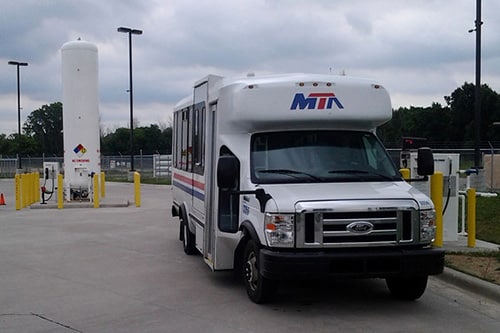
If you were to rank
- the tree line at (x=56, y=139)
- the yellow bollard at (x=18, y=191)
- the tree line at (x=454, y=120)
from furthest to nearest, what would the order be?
1. the tree line at (x=56, y=139)
2. the tree line at (x=454, y=120)
3. the yellow bollard at (x=18, y=191)

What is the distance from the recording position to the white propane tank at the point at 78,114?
21.9 meters

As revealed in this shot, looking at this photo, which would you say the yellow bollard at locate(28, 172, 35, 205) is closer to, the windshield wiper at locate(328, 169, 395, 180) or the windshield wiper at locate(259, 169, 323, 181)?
the windshield wiper at locate(259, 169, 323, 181)

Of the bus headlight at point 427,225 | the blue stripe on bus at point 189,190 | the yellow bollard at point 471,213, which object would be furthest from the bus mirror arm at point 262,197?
the yellow bollard at point 471,213

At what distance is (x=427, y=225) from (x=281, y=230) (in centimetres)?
172

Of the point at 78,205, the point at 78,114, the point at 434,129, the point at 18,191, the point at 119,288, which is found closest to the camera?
the point at 119,288

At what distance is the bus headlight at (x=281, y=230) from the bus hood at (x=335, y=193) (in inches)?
3.5

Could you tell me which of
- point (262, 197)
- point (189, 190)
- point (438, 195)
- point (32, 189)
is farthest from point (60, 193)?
point (262, 197)

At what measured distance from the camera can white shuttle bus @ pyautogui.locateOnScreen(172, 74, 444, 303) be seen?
21.4 ft

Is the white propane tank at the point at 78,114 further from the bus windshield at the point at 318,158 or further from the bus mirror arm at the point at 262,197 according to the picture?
the bus mirror arm at the point at 262,197

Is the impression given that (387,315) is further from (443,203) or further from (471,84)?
(471,84)

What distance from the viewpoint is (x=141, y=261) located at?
1067 centimetres

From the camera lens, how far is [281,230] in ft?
21.4

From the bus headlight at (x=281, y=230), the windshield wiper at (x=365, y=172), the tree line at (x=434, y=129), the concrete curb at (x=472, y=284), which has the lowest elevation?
the concrete curb at (x=472, y=284)

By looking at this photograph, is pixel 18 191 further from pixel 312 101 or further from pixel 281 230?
pixel 281 230
